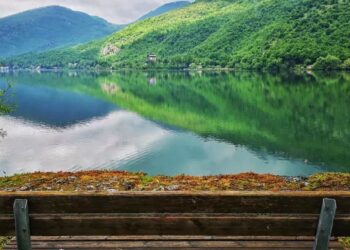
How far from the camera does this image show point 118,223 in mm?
6727

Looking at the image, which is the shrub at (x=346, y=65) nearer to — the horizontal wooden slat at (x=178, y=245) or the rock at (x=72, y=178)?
the rock at (x=72, y=178)

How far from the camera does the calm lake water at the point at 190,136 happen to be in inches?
1690

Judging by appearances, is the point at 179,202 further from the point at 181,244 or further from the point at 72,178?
the point at 72,178

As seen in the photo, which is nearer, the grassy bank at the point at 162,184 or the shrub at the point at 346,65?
the grassy bank at the point at 162,184

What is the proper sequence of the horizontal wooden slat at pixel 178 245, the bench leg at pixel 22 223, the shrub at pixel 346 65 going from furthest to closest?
the shrub at pixel 346 65, the horizontal wooden slat at pixel 178 245, the bench leg at pixel 22 223

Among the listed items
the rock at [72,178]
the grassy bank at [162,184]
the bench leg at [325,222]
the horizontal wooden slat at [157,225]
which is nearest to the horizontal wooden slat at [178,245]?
the horizontal wooden slat at [157,225]

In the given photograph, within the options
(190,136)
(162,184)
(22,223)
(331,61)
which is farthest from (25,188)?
(331,61)

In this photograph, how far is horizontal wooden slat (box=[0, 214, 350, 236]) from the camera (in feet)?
21.9

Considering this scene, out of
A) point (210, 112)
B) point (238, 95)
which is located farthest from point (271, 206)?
point (238, 95)

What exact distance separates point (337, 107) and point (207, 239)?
77406 millimetres

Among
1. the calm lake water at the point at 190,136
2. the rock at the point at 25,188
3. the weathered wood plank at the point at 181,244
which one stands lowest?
the calm lake water at the point at 190,136

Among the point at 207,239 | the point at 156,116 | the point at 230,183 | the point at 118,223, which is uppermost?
the point at 118,223

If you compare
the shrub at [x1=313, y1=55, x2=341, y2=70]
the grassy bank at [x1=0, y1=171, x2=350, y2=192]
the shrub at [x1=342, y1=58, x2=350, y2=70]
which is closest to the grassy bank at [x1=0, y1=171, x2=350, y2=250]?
the grassy bank at [x1=0, y1=171, x2=350, y2=192]

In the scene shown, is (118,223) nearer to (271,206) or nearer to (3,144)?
(271,206)
